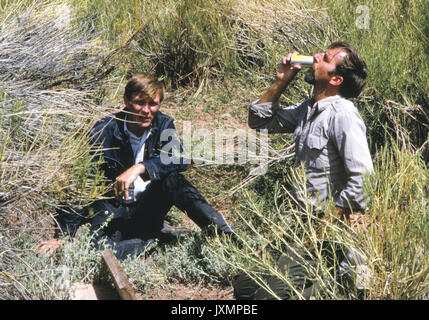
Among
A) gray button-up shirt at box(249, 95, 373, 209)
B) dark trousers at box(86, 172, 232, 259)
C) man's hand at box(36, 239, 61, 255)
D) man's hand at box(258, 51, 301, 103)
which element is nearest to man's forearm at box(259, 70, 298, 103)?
man's hand at box(258, 51, 301, 103)

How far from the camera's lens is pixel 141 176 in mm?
3785

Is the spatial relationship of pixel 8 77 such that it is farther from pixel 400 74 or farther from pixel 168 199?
pixel 400 74

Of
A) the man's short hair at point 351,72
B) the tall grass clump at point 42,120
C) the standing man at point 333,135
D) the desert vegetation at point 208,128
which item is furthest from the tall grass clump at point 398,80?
the tall grass clump at point 42,120

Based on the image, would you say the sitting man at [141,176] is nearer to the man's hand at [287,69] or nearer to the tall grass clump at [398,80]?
the man's hand at [287,69]

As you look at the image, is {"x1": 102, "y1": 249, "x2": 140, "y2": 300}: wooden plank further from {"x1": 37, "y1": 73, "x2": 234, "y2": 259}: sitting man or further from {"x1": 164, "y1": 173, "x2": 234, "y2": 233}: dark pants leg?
{"x1": 164, "y1": 173, "x2": 234, "y2": 233}: dark pants leg

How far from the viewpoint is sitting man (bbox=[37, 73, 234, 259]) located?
12.1ft

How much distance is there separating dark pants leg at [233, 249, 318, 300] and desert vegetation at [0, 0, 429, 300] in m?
0.07

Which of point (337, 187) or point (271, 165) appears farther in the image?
point (271, 165)

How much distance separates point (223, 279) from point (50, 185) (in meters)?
1.23

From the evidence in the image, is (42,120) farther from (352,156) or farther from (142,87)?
(352,156)

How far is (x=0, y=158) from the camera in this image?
274 cm
